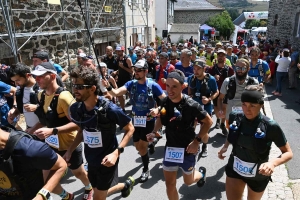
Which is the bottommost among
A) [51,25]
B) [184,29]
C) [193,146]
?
[193,146]

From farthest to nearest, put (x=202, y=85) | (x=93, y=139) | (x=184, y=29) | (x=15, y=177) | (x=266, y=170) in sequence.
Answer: (x=184, y=29) → (x=202, y=85) → (x=93, y=139) → (x=266, y=170) → (x=15, y=177)

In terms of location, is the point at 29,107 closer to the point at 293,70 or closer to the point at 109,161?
the point at 109,161

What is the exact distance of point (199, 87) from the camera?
199 inches

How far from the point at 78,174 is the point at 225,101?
2.86 m

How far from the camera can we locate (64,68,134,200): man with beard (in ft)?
8.91

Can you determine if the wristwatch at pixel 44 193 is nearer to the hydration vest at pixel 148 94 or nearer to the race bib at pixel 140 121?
the race bib at pixel 140 121

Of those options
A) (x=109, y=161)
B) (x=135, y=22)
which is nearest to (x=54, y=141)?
(x=109, y=161)

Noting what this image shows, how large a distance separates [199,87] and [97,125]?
2717 mm

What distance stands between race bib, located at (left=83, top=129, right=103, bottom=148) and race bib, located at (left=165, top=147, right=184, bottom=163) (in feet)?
2.72

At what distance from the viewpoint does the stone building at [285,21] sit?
56.5 feet

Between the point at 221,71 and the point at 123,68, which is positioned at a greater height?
the point at 221,71

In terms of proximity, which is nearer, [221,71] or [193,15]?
[221,71]

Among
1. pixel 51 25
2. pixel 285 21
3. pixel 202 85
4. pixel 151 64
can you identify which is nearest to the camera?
pixel 202 85

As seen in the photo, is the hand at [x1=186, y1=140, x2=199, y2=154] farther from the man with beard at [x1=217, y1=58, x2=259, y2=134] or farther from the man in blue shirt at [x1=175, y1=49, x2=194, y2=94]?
the man in blue shirt at [x1=175, y1=49, x2=194, y2=94]
